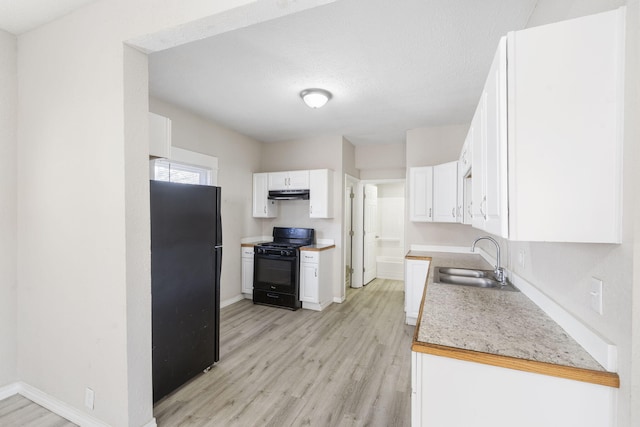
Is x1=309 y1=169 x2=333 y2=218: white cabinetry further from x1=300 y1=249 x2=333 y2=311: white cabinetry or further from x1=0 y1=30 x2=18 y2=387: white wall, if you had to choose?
x1=0 y1=30 x2=18 y2=387: white wall

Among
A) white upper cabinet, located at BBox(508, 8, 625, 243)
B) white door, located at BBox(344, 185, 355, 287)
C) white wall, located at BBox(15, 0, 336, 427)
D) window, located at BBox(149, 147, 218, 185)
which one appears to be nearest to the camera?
white upper cabinet, located at BBox(508, 8, 625, 243)

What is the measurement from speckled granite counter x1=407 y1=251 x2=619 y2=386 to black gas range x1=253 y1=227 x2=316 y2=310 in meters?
2.60

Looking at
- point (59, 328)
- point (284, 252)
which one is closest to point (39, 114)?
point (59, 328)

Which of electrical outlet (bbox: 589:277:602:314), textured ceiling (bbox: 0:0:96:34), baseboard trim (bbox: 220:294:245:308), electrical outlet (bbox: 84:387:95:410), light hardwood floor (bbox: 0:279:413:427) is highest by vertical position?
textured ceiling (bbox: 0:0:96:34)

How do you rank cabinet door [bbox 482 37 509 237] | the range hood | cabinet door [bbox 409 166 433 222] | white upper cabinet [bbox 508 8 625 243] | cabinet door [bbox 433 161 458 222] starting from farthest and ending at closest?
the range hood → cabinet door [bbox 409 166 433 222] → cabinet door [bbox 433 161 458 222] → cabinet door [bbox 482 37 509 237] → white upper cabinet [bbox 508 8 625 243]

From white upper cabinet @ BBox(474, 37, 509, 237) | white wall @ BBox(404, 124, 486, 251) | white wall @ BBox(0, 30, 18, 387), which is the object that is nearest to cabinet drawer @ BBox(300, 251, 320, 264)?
white wall @ BBox(404, 124, 486, 251)

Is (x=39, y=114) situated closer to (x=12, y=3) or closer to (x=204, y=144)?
(x=12, y=3)

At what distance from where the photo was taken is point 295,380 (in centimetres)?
244

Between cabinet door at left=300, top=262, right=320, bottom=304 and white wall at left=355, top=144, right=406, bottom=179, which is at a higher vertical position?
white wall at left=355, top=144, right=406, bottom=179

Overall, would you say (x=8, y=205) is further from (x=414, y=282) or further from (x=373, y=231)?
(x=373, y=231)

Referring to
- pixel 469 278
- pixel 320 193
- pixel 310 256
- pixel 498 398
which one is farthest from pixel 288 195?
pixel 498 398

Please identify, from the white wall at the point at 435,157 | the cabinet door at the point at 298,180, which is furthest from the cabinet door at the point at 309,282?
the white wall at the point at 435,157

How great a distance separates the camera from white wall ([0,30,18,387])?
2.12m

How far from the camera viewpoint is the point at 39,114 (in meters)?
2.04
